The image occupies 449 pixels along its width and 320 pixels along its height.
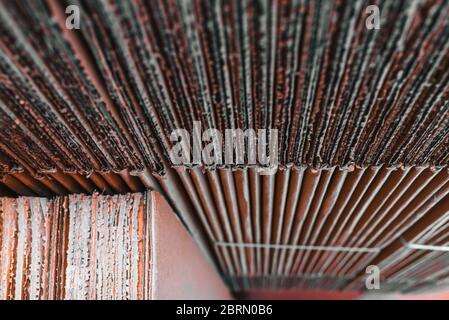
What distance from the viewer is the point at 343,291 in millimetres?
4215

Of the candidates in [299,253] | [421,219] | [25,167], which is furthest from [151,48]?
[299,253]

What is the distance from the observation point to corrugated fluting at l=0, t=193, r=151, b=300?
1.29 meters

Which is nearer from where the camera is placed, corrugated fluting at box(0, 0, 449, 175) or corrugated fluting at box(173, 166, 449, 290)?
corrugated fluting at box(0, 0, 449, 175)

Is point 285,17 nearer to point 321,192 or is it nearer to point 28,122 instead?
point 28,122

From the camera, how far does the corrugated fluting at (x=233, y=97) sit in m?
0.66

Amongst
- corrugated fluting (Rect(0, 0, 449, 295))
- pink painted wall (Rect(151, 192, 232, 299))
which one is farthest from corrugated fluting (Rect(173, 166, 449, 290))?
pink painted wall (Rect(151, 192, 232, 299))

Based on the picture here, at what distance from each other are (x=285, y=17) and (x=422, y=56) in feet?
0.85

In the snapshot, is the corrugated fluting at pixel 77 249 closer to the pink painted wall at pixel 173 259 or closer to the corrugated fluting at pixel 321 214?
the pink painted wall at pixel 173 259

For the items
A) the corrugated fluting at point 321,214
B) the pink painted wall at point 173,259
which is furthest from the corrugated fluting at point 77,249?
the corrugated fluting at point 321,214

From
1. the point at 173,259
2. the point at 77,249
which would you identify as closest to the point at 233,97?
the point at 77,249

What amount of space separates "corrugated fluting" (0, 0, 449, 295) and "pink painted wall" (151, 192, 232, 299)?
0.09m

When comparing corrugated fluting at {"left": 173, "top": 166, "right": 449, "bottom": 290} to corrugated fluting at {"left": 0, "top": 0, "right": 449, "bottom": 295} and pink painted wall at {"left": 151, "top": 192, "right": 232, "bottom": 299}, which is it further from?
pink painted wall at {"left": 151, "top": 192, "right": 232, "bottom": 299}

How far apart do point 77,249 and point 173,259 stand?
1.27 feet

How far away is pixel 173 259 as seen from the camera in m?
1.61
